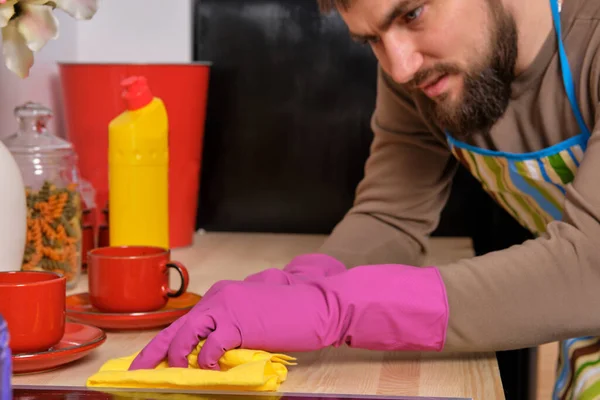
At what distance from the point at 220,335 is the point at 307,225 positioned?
3.06 feet

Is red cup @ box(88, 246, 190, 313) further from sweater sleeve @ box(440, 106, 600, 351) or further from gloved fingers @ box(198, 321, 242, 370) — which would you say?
sweater sleeve @ box(440, 106, 600, 351)

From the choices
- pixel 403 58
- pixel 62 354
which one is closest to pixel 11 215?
pixel 62 354

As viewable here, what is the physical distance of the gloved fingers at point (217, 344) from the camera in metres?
0.79

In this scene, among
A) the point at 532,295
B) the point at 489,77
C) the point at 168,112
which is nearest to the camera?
the point at 532,295

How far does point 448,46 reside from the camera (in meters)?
1.03

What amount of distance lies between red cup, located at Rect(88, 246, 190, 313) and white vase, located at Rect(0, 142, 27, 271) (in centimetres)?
9

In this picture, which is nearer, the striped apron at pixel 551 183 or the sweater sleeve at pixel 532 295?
the sweater sleeve at pixel 532 295

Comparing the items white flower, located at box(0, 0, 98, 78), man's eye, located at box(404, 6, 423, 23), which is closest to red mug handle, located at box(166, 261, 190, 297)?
white flower, located at box(0, 0, 98, 78)

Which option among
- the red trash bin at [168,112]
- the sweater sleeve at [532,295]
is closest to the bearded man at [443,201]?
the sweater sleeve at [532,295]

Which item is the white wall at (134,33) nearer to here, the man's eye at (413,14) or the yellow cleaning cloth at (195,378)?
the man's eye at (413,14)

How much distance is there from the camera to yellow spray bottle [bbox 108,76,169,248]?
1291 mm

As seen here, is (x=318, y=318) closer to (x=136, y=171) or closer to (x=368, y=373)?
(x=368, y=373)

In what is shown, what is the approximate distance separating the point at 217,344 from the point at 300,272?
24 centimetres

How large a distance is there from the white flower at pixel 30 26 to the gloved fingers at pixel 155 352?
0.34 metres
